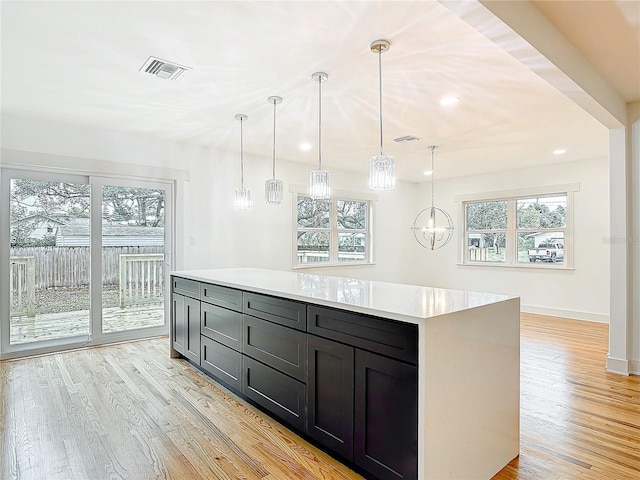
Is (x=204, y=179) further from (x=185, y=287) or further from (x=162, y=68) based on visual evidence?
(x=162, y=68)

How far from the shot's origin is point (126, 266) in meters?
4.66

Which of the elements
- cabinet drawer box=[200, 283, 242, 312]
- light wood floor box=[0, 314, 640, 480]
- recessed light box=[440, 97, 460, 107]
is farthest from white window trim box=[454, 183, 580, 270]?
cabinet drawer box=[200, 283, 242, 312]

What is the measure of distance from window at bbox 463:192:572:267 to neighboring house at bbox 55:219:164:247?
5348mm

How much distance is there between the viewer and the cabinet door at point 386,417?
5.59 ft

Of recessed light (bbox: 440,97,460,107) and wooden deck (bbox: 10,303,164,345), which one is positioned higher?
recessed light (bbox: 440,97,460,107)

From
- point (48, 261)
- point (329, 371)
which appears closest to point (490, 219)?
point (329, 371)

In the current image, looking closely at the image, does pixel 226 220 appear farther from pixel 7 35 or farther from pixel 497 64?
pixel 497 64

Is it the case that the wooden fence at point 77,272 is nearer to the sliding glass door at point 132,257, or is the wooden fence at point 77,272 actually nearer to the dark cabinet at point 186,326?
the sliding glass door at point 132,257

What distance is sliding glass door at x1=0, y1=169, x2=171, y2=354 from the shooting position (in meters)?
4.03

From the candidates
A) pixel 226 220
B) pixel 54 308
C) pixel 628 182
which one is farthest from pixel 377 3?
pixel 54 308

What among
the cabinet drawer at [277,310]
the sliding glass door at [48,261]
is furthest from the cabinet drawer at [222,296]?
the sliding glass door at [48,261]

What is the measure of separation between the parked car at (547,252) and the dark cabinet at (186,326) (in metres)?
5.49

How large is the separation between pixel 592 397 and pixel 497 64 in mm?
2551

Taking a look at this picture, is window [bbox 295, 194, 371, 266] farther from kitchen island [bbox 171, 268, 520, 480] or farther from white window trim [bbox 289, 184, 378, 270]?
kitchen island [bbox 171, 268, 520, 480]
